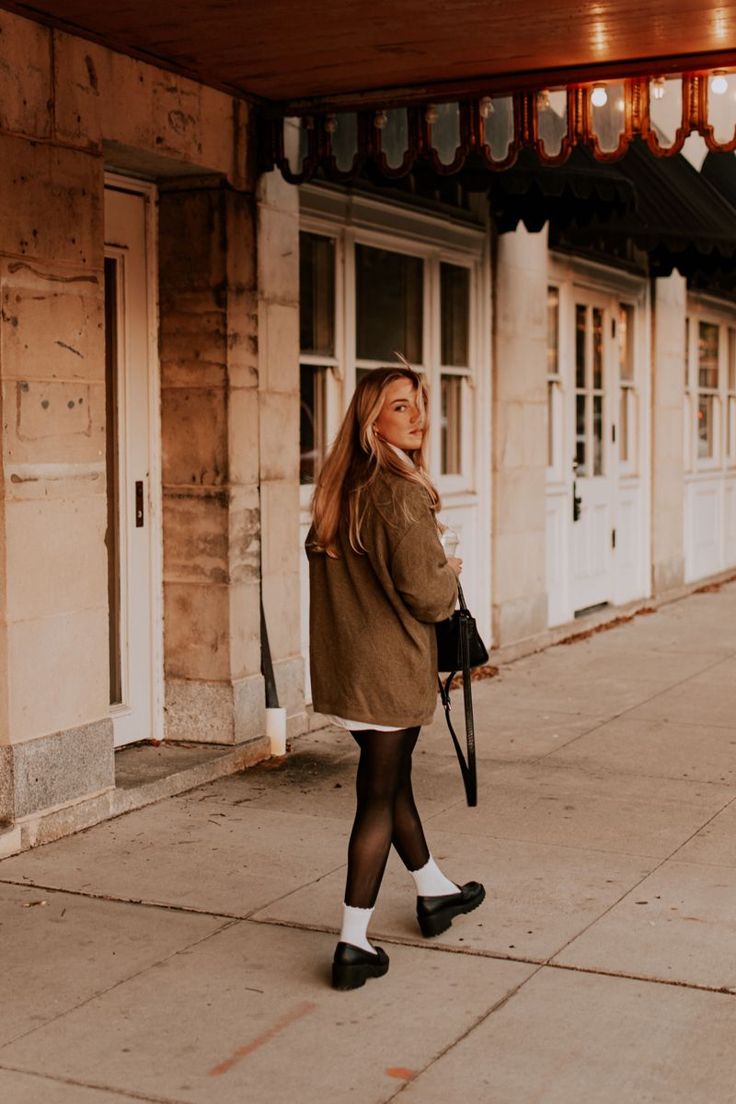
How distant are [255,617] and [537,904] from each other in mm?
2780

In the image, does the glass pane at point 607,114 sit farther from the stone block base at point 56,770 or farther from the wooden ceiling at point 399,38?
the stone block base at point 56,770

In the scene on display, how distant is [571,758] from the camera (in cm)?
787

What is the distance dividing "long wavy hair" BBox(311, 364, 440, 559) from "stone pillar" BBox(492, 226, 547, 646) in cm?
608

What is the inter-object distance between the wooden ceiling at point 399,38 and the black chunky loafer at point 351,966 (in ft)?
11.8

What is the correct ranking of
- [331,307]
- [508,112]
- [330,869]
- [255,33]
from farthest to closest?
[331,307] → [508,112] → [255,33] → [330,869]

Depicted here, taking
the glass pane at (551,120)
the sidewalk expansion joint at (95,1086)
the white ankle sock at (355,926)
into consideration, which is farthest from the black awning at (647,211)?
the sidewalk expansion joint at (95,1086)

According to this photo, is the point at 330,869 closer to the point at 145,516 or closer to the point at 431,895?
the point at 431,895

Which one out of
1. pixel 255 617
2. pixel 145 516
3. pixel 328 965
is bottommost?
pixel 328 965

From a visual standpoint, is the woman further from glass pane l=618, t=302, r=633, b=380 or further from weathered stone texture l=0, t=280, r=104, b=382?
glass pane l=618, t=302, r=633, b=380

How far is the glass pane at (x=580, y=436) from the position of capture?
12680 mm

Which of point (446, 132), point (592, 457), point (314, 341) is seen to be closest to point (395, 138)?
point (446, 132)

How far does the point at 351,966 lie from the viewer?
15.5 feet

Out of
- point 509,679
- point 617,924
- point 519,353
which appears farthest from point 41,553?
point 519,353

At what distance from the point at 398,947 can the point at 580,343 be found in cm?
836
